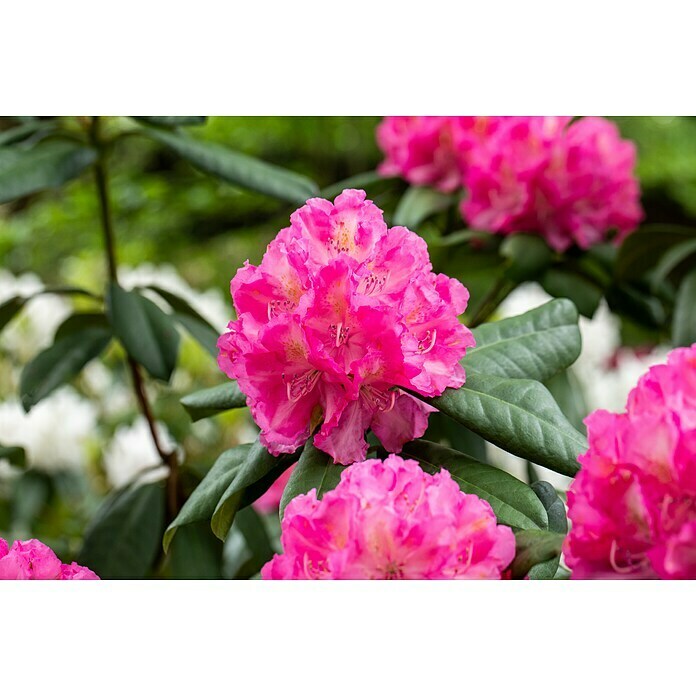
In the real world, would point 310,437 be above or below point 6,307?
above

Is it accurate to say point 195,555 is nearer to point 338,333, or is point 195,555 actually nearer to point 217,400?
point 217,400

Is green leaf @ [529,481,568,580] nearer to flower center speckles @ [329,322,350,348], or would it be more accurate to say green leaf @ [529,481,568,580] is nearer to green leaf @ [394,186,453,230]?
flower center speckles @ [329,322,350,348]

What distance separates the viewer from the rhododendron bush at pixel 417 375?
47cm

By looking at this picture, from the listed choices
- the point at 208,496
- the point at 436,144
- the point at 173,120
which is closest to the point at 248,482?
Result: the point at 208,496

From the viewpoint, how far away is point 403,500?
48 centimetres

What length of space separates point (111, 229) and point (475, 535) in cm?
80

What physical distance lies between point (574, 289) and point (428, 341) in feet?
1.95

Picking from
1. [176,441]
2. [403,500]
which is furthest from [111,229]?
[403,500]

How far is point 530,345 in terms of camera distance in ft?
2.13

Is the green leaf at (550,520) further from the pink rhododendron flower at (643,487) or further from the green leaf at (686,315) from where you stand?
the green leaf at (686,315)

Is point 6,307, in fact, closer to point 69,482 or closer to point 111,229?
point 111,229

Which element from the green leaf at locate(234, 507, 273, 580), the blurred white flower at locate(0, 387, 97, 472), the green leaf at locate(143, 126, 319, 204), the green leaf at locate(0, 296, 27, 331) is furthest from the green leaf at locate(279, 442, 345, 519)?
the blurred white flower at locate(0, 387, 97, 472)

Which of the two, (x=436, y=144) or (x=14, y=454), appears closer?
(x=14, y=454)

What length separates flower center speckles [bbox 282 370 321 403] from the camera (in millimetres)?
561
